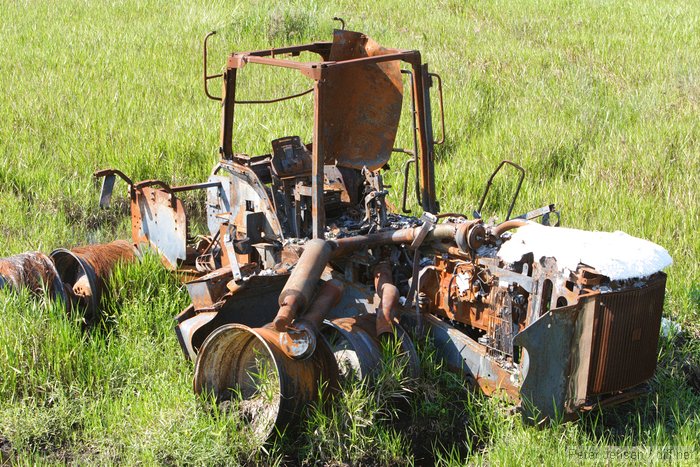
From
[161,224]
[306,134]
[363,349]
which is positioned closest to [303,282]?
[363,349]

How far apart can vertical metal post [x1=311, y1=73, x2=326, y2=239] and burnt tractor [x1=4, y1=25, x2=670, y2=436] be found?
1 centimetres

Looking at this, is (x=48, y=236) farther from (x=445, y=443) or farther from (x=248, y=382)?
(x=445, y=443)

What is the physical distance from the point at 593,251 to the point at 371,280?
4.85ft

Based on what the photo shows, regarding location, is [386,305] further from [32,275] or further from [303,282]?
[32,275]

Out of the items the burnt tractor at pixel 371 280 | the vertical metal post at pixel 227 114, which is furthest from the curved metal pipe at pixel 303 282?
the vertical metal post at pixel 227 114

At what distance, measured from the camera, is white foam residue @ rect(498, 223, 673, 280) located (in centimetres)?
474

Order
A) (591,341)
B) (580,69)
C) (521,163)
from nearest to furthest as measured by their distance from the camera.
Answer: (591,341) → (521,163) → (580,69)

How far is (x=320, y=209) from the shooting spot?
5.37 m

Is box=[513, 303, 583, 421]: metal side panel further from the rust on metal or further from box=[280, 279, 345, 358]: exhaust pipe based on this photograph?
box=[280, 279, 345, 358]: exhaust pipe

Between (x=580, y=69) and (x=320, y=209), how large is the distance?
764 cm

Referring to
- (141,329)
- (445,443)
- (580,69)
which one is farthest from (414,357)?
(580,69)

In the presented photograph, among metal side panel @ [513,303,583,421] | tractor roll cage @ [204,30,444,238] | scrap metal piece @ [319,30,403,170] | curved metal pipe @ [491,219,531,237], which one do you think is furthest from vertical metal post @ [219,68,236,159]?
metal side panel @ [513,303,583,421]

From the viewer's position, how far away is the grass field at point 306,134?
501cm

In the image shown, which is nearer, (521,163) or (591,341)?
(591,341)
